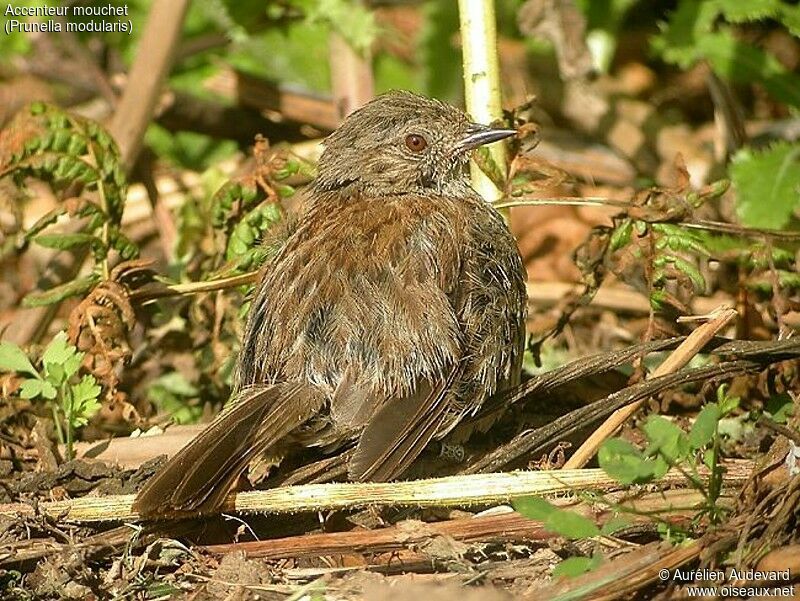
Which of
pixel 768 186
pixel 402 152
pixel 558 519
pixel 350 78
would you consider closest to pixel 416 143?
pixel 402 152

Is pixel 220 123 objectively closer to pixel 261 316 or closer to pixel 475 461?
pixel 261 316

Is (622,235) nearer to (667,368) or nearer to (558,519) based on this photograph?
(667,368)

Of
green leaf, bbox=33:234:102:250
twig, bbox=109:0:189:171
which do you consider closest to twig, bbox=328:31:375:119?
twig, bbox=109:0:189:171

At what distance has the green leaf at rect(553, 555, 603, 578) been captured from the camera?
3596 millimetres

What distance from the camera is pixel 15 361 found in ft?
15.6

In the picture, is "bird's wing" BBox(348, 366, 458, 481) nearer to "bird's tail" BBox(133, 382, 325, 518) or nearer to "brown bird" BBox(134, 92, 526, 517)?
"brown bird" BBox(134, 92, 526, 517)

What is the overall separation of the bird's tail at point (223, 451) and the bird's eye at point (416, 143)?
1392 millimetres

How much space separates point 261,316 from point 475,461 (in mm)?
985

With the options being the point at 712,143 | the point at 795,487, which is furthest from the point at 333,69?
the point at 795,487

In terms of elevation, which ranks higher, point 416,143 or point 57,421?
point 416,143

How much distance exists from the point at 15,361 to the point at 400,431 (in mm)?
1568

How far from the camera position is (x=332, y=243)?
4.78 metres

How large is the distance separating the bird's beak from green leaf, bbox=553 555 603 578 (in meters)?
2.02

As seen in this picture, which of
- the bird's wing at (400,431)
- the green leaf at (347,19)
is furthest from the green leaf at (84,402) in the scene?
the green leaf at (347,19)
